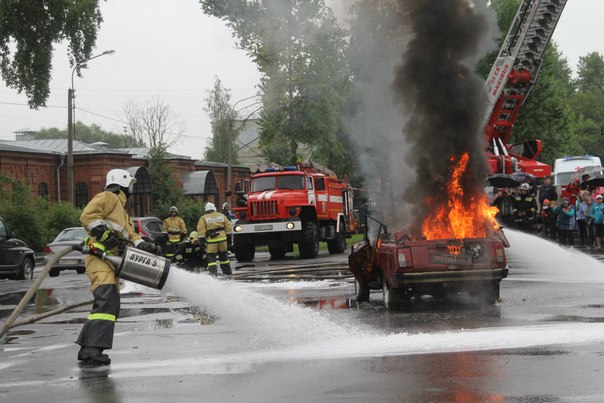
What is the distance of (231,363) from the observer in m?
7.89

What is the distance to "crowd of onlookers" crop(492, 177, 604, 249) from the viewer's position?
2475 cm

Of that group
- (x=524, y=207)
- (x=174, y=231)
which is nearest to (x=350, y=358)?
(x=174, y=231)

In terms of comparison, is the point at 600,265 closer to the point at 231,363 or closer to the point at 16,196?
the point at 231,363

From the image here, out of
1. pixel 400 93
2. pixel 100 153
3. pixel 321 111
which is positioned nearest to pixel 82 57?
pixel 321 111

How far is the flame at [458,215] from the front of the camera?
12.2m

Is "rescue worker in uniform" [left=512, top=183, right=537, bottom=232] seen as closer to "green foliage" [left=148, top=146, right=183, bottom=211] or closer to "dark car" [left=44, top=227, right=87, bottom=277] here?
"dark car" [left=44, top=227, right=87, bottom=277]

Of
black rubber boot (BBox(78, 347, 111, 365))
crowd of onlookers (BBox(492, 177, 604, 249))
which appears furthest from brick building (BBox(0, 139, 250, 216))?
black rubber boot (BBox(78, 347, 111, 365))

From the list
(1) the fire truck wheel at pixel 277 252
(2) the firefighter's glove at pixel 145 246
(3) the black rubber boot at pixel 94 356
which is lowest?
(3) the black rubber boot at pixel 94 356

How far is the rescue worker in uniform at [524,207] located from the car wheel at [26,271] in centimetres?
1265

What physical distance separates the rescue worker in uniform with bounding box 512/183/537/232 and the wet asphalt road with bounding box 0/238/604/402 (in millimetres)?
12495

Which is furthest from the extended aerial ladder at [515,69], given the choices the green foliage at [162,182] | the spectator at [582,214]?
the green foliage at [162,182]

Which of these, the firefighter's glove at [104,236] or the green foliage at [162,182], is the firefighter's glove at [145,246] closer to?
the firefighter's glove at [104,236]

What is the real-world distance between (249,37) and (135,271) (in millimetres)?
21692

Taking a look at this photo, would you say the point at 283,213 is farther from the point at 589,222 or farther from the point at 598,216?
the point at 598,216
